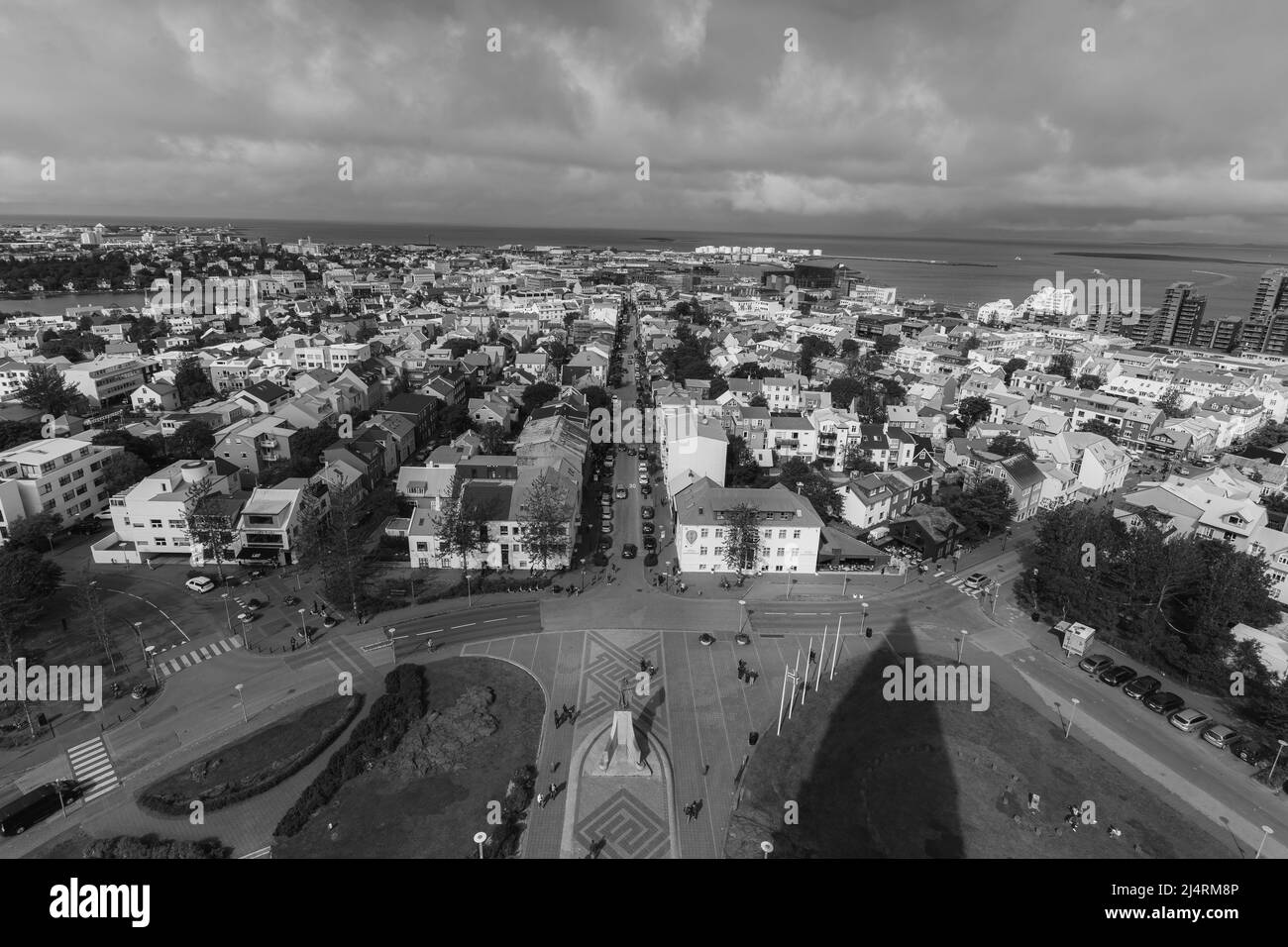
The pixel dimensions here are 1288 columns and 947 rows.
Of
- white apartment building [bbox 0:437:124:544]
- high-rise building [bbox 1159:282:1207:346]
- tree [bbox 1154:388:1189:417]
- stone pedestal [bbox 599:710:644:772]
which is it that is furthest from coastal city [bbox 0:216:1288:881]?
high-rise building [bbox 1159:282:1207:346]

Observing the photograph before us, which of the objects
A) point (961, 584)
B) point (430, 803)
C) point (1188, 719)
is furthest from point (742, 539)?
point (430, 803)

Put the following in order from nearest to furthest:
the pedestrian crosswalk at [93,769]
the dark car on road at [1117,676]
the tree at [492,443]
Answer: the pedestrian crosswalk at [93,769]
the dark car on road at [1117,676]
the tree at [492,443]

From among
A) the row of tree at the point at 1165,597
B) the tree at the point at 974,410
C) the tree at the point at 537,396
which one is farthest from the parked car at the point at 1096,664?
the tree at the point at 537,396

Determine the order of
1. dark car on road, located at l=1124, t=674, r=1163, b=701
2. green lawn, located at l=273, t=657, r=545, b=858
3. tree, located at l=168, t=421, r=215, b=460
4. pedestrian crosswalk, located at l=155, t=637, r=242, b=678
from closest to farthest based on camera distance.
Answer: green lawn, located at l=273, t=657, r=545, b=858 → dark car on road, located at l=1124, t=674, r=1163, b=701 → pedestrian crosswalk, located at l=155, t=637, r=242, b=678 → tree, located at l=168, t=421, r=215, b=460

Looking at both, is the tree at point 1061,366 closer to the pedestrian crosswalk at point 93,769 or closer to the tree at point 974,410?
A: the tree at point 974,410

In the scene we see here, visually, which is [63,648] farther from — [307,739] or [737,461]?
[737,461]

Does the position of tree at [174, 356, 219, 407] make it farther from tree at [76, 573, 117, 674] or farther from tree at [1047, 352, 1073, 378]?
tree at [1047, 352, 1073, 378]
